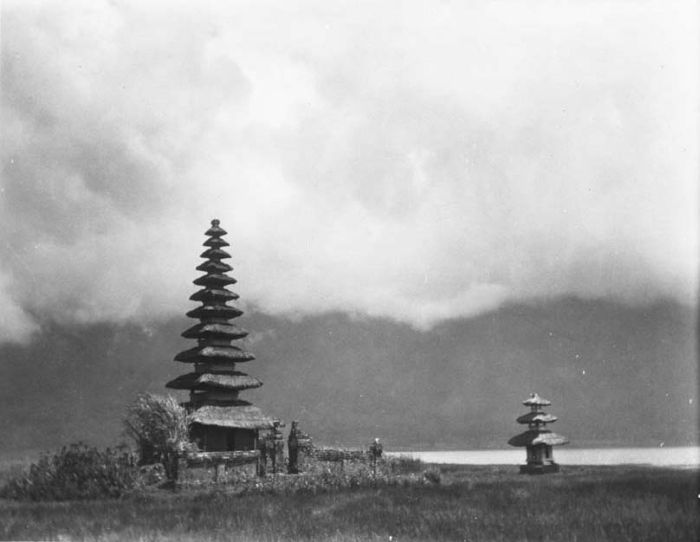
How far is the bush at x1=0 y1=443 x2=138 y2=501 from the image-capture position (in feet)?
82.2

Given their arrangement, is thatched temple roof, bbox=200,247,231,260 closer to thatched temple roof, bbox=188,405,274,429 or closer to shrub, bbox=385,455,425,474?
thatched temple roof, bbox=188,405,274,429

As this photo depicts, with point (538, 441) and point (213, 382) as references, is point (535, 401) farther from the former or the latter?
point (213, 382)

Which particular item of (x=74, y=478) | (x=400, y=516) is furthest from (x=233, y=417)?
(x=400, y=516)

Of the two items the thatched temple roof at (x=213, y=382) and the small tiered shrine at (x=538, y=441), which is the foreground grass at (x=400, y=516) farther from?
the small tiered shrine at (x=538, y=441)

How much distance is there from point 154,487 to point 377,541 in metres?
14.6

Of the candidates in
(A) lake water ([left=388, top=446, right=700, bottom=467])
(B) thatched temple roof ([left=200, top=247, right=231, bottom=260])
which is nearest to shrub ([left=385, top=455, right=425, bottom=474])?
(A) lake water ([left=388, top=446, right=700, bottom=467])

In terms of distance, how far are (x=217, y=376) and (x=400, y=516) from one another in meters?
22.6

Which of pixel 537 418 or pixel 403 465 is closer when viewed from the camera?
pixel 403 465

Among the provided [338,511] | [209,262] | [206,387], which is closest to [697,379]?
[338,511]

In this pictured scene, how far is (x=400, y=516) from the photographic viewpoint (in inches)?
739

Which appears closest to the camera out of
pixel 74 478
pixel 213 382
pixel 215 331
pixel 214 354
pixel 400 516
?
pixel 400 516

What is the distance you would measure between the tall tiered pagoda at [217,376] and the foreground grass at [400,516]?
1509 centimetres

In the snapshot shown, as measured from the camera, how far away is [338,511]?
2030 cm

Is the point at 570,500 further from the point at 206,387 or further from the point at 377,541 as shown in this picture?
the point at 206,387
